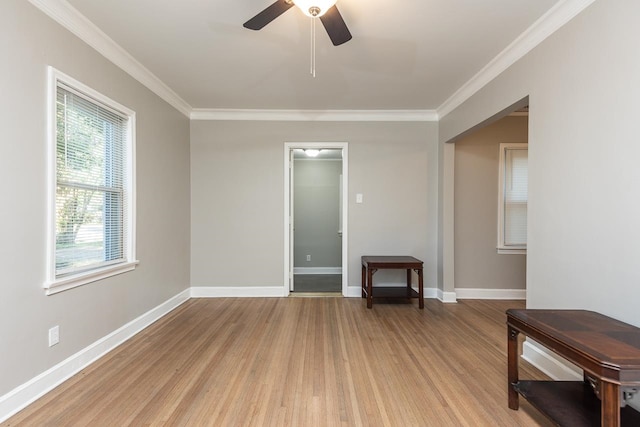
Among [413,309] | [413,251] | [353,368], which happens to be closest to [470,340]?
[413,309]

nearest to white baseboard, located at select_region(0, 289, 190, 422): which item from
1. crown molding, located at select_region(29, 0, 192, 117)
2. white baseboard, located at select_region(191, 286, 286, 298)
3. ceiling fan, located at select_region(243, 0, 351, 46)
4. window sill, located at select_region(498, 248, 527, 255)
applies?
white baseboard, located at select_region(191, 286, 286, 298)

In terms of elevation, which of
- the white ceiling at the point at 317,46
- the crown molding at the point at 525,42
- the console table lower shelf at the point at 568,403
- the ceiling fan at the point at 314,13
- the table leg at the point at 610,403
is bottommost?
the console table lower shelf at the point at 568,403

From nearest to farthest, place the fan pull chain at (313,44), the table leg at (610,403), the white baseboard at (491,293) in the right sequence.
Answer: the table leg at (610,403), the fan pull chain at (313,44), the white baseboard at (491,293)

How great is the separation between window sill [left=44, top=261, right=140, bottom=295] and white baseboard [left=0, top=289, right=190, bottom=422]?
1.65ft

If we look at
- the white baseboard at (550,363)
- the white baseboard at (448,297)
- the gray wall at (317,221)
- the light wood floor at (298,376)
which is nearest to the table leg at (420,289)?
the light wood floor at (298,376)

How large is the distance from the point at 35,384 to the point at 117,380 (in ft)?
1.41

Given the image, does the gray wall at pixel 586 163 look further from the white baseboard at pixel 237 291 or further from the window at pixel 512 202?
the white baseboard at pixel 237 291

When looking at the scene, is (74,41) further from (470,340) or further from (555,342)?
(470,340)

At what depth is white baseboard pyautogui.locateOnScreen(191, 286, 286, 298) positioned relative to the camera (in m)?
4.05

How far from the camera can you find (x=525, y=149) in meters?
3.92

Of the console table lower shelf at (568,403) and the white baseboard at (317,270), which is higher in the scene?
the console table lower shelf at (568,403)

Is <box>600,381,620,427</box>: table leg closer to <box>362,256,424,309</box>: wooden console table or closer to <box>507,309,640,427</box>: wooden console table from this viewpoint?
<box>507,309,640,427</box>: wooden console table

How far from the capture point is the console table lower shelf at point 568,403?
4.46ft

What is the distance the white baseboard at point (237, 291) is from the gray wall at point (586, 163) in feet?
9.64
